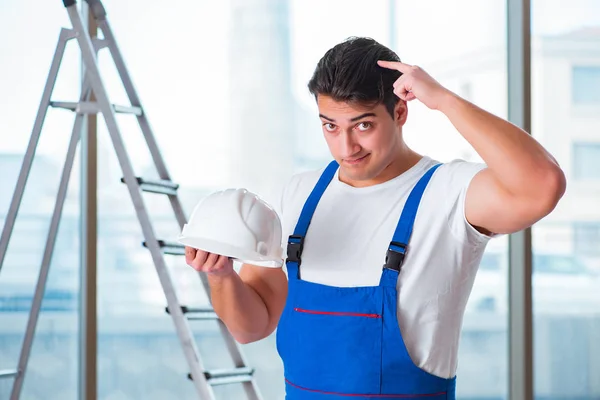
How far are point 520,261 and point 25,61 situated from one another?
2.28 metres

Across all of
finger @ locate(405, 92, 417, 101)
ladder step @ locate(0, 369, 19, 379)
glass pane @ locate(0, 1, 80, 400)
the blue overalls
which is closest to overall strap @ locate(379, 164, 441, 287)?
the blue overalls

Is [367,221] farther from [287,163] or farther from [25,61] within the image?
[25,61]

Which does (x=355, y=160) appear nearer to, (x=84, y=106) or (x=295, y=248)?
(x=295, y=248)

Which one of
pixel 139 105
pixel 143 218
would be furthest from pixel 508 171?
pixel 139 105

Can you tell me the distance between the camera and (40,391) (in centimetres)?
341

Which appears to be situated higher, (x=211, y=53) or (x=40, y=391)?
(x=211, y=53)

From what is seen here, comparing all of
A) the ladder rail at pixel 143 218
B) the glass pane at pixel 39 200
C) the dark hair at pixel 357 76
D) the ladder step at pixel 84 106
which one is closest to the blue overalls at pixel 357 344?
the dark hair at pixel 357 76

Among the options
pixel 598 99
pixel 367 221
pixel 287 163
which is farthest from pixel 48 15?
pixel 598 99

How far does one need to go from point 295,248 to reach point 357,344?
11.3 inches

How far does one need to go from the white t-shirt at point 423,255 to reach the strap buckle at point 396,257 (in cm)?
3

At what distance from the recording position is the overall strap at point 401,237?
1.81 metres

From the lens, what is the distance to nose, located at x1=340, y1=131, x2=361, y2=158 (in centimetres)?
182

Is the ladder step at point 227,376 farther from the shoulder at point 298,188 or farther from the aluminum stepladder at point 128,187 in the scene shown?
the shoulder at point 298,188

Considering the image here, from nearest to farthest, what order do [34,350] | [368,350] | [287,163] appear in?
[368,350], [34,350], [287,163]
